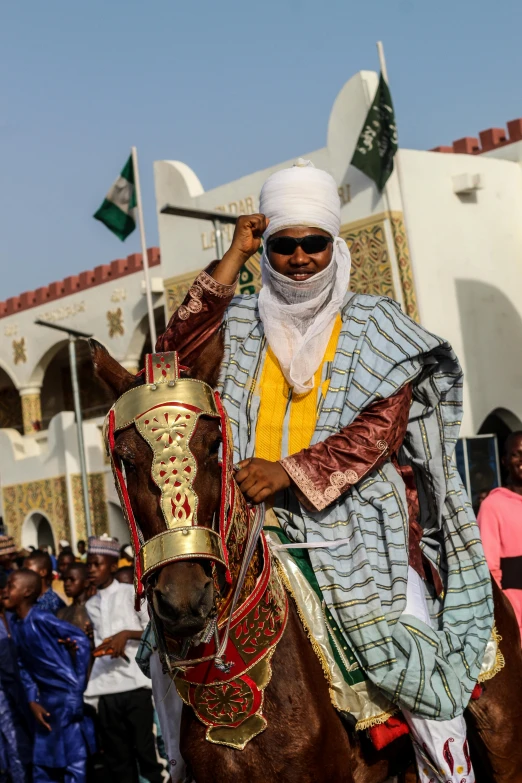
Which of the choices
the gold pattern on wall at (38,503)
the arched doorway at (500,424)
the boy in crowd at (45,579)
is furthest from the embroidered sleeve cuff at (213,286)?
the gold pattern on wall at (38,503)

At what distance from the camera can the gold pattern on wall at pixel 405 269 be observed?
56.9ft

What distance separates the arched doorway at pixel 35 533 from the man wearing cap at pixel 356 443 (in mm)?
22455

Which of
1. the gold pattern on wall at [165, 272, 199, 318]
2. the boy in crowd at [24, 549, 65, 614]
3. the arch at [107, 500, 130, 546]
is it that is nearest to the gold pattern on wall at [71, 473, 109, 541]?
the arch at [107, 500, 130, 546]

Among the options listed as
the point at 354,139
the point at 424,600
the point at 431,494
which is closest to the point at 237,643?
the point at 424,600

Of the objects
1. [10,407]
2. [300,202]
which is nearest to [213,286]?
[300,202]

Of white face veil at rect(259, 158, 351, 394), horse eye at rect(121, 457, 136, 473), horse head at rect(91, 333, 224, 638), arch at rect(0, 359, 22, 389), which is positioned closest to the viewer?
horse head at rect(91, 333, 224, 638)

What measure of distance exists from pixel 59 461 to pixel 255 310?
21728 mm

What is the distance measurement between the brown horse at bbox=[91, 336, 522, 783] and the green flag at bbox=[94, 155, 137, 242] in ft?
58.4

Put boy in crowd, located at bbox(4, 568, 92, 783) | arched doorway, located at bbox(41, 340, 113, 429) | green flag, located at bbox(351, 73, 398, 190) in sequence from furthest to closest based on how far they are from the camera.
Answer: arched doorway, located at bbox(41, 340, 113, 429) < green flag, located at bbox(351, 73, 398, 190) < boy in crowd, located at bbox(4, 568, 92, 783)

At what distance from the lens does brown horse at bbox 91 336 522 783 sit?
2.71m

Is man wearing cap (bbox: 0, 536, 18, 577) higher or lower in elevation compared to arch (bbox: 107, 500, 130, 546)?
lower

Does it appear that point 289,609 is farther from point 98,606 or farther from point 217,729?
point 98,606

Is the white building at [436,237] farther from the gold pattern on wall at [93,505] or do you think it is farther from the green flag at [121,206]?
the gold pattern on wall at [93,505]

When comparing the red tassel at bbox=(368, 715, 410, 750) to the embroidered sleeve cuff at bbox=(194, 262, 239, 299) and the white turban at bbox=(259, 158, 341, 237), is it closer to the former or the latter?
the embroidered sleeve cuff at bbox=(194, 262, 239, 299)
